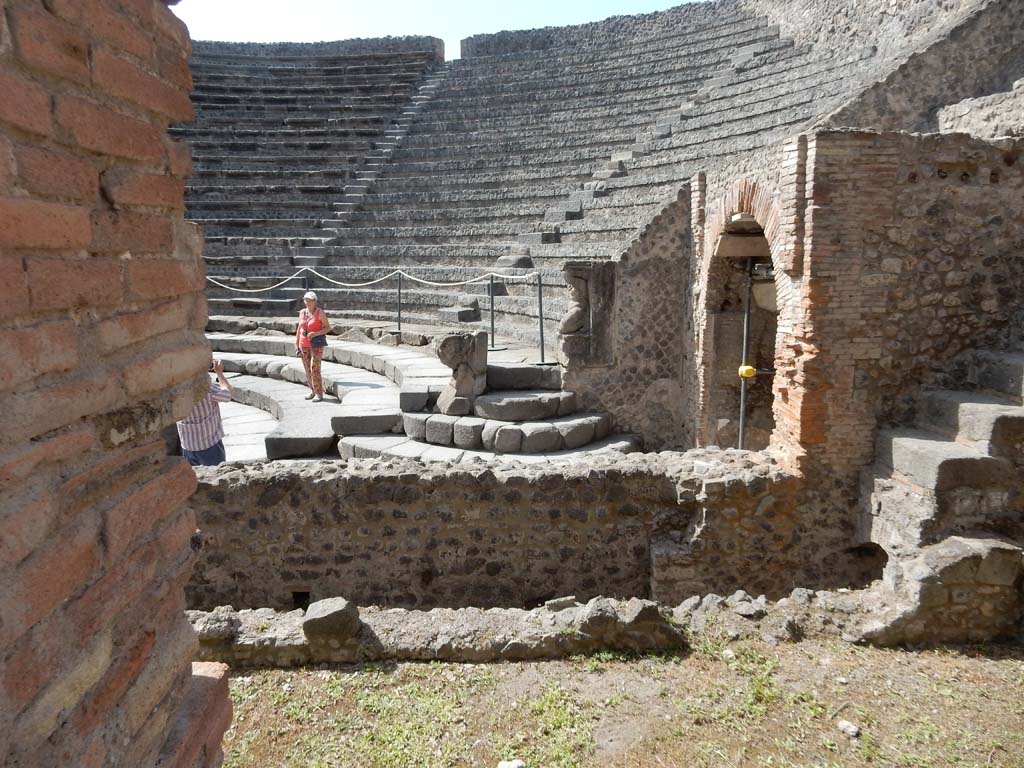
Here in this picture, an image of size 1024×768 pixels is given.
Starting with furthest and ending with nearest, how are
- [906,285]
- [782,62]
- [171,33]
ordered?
[782,62] → [906,285] → [171,33]

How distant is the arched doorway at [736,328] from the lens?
22.7ft

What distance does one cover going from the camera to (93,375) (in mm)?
1413

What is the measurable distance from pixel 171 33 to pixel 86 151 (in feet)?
1.58

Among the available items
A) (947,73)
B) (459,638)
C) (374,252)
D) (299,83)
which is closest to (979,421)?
(459,638)

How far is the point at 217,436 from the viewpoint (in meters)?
5.84

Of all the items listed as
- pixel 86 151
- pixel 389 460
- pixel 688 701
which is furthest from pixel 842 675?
pixel 86 151

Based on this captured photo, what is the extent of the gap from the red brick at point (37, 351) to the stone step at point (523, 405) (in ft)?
19.0

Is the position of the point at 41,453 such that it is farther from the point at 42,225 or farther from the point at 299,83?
the point at 299,83

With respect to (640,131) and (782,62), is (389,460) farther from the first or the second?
(782,62)

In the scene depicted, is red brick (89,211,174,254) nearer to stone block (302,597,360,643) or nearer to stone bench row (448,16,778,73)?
stone block (302,597,360,643)

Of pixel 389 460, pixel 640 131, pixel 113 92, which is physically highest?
pixel 640 131

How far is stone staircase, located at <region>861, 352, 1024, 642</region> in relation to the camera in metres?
4.16

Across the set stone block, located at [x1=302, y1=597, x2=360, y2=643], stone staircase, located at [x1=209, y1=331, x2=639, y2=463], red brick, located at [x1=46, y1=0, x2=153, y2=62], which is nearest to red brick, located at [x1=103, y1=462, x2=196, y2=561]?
red brick, located at [x1=46, y1=0, x2=153, y2=62]

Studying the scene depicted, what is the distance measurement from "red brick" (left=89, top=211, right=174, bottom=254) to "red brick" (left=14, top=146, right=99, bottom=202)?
0.19 feet
